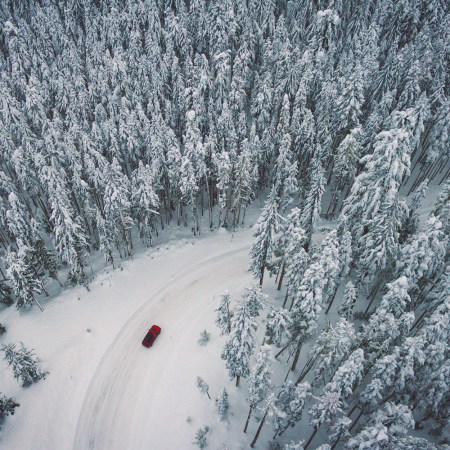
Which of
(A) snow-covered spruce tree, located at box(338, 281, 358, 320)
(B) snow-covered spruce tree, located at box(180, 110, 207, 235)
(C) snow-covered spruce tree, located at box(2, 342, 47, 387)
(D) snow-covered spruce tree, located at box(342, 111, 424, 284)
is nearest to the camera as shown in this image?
(C) snow-covered spruce tree, located at box(2, 342, 47, 387)

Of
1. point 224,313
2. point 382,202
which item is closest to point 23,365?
point 224,313

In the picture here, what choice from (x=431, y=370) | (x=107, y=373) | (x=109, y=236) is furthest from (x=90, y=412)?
(x=431, y=370)

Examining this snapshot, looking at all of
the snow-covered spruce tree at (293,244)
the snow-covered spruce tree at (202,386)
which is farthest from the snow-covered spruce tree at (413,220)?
the snow-covered spruce tree at (202,386)

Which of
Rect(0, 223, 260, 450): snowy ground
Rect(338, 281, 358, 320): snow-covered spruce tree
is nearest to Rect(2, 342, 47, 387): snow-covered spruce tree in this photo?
Rect(0, 223, 260, 450): snowy ground

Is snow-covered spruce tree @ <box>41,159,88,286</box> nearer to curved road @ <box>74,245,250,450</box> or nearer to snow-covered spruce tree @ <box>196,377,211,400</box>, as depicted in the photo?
curved road @ <box>74,245,250,450</box>

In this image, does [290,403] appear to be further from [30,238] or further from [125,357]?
[30,238]

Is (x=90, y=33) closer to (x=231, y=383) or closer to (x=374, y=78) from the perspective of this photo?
(x=374, y=78)

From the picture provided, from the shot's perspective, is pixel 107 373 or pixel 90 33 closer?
pixel 107 373
